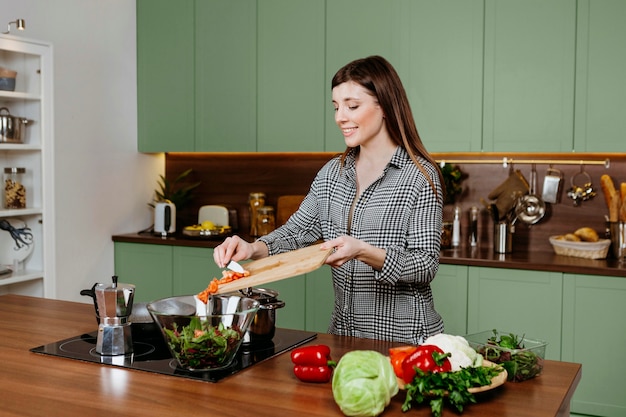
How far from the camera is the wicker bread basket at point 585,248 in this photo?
3.80m

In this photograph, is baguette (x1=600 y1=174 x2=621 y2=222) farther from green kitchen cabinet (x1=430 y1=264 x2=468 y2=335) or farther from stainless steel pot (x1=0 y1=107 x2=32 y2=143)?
stainless steel pot (x1=0 y1=107 x2=32 y2=143)

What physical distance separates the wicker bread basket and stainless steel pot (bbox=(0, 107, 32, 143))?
2800 mm

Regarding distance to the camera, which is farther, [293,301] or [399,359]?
[293,301]

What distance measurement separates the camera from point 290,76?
14.8 ft

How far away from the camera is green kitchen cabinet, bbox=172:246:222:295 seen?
14.8 feet

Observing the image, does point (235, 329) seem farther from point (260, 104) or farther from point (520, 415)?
point (260, 104)

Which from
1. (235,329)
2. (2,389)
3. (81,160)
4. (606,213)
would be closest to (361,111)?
(235,329)

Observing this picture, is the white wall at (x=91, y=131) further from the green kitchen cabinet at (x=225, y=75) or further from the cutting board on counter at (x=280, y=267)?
the cutting board on counter at (x=280, y=267)

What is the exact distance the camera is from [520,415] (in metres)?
1.58

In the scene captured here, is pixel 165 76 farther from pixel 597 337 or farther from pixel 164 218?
pixel 597 337

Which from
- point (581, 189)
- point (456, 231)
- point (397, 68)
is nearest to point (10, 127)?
point (397, 68)

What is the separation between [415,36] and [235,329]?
2.69 metres

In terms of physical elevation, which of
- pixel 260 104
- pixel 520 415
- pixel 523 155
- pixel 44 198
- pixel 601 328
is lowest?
pixel 601 328

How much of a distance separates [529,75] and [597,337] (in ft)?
4.45
